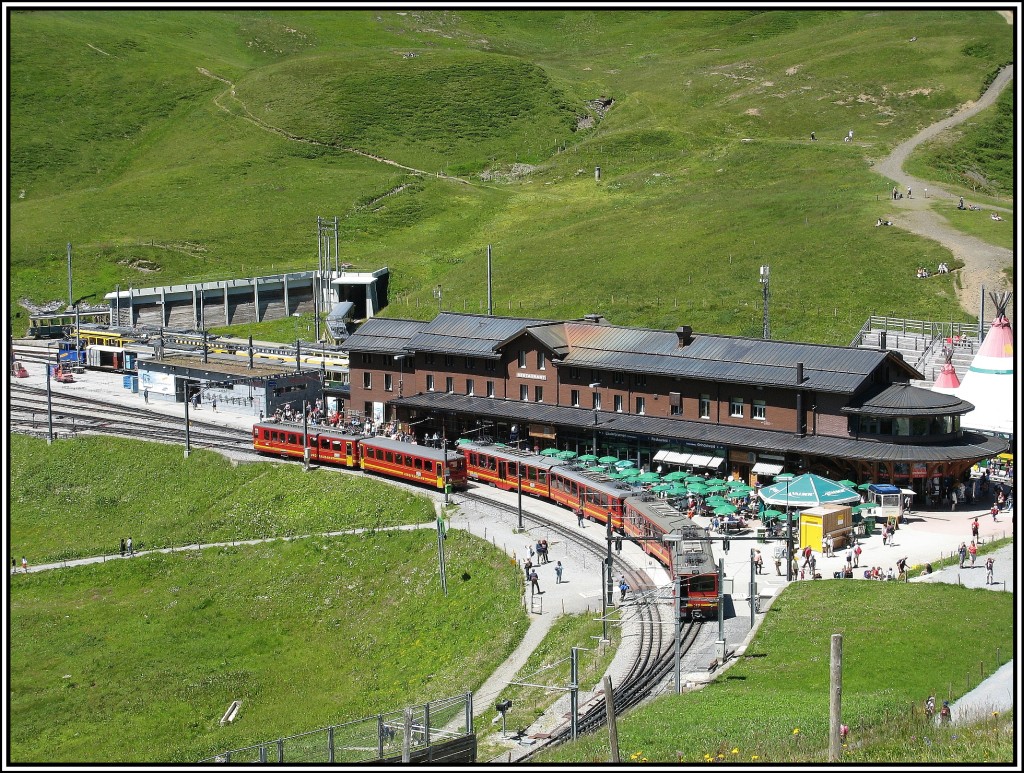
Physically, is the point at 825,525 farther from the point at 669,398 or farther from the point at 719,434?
the point at 669,398

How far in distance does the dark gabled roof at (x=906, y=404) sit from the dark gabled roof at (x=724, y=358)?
140 cm

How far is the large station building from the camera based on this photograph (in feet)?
269

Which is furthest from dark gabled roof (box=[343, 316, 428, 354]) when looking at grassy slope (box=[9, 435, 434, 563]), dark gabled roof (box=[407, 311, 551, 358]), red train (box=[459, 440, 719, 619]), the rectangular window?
the rectangular window

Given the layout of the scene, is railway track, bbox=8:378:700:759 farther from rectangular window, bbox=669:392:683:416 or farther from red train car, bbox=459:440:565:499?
rectangular window, bbox=669:392:683:416

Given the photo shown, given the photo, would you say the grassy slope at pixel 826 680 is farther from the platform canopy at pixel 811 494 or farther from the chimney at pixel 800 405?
the chimney at pixel 800 405

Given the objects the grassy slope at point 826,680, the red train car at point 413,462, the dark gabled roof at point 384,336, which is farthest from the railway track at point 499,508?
the dark gabled roof at point 384,336

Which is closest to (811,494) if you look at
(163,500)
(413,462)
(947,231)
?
(413,462)

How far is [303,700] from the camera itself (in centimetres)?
6519

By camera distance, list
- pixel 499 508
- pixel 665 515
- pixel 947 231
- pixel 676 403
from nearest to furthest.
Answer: pixel 665 515
pixel 499 508
pixel 676 403
pixel 947 231

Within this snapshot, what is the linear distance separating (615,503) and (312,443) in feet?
105

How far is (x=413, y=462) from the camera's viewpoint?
303ft

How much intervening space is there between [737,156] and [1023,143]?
472ft

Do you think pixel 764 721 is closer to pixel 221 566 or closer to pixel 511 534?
pixel 511 534

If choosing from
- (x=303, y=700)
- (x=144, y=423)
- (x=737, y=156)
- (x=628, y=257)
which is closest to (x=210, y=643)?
(x=303, y=700)
